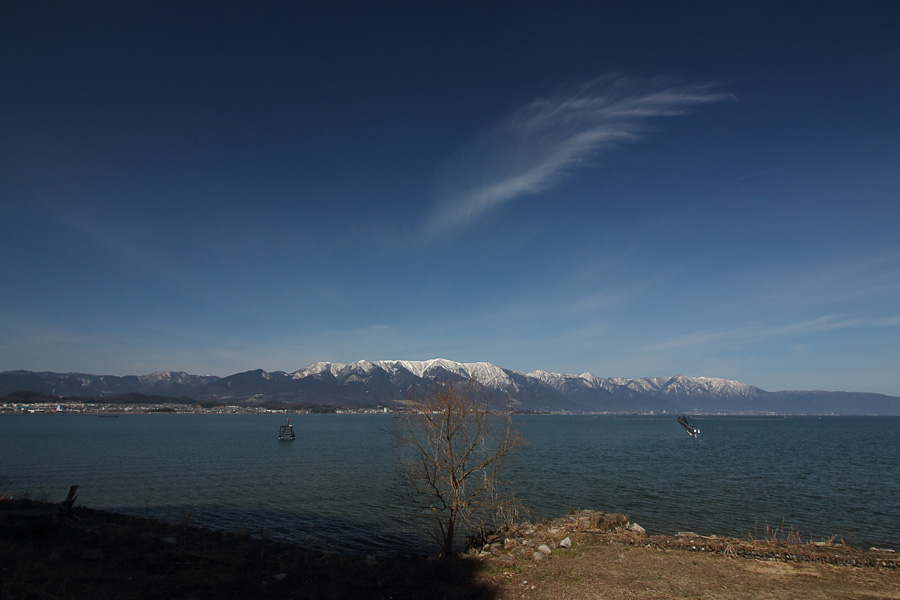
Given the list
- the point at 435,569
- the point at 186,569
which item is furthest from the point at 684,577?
the point at 186,569

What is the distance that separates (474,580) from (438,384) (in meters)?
7.01

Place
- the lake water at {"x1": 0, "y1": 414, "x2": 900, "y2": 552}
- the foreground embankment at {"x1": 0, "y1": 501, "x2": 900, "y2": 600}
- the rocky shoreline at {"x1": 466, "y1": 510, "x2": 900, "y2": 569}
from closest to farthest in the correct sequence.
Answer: the foreground embankment at {"x1": 0, "y1": 501, "x2": 900, "y2": 600}, the rocky shoreline at {"x1": 466, "y1": 510, "x2": 900, "y2": 569}, the lake water at {"x1": 0, "y1": 414, "x2": 900, "y2": 552}

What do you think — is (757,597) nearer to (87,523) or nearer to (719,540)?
(719,540)

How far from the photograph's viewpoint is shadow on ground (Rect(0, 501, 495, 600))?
1218 centimetres

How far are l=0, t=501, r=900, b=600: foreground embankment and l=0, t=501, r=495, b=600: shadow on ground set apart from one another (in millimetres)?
40

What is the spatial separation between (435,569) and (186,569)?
763cm

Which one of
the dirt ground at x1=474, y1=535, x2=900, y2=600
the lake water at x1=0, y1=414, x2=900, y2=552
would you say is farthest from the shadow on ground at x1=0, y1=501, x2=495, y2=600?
the lake water at x1=0, y1=414, x2=900, y2=552

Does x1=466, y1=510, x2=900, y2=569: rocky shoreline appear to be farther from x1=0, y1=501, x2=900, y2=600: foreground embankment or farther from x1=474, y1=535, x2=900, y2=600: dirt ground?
x1=474, y1=535, x2=900, y2=600: dirt ground

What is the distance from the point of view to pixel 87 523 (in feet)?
65.5

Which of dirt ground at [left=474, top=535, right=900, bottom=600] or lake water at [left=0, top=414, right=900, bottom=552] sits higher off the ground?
dirt ground at [left=474, top=535, right=900, bottom=600]

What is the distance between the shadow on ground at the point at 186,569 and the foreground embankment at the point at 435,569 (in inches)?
1.6

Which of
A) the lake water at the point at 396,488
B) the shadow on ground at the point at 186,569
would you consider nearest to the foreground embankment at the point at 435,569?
the shadow on ground at the point at 186,569

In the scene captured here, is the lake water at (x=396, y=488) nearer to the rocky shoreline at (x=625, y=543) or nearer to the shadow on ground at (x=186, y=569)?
the rocky shoreline at (x=625, y=543)

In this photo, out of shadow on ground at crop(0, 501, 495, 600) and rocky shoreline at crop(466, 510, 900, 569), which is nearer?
shadow on ground at crop(0, 501, 495, 600)
